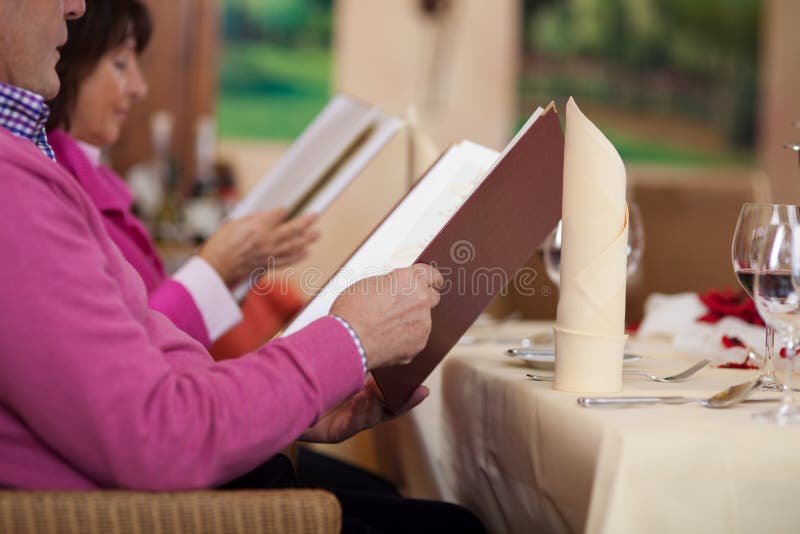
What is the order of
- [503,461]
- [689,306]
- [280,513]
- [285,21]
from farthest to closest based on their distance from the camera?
[285,21] → [689,306] → [503,461] → [280,513]

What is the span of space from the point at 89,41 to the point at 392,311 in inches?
40.8

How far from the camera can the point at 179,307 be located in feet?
5.45

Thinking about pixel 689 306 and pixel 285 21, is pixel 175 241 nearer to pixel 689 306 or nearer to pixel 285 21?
pixel 285 21

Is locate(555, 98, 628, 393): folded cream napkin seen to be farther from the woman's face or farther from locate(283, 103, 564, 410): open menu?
the woman's face

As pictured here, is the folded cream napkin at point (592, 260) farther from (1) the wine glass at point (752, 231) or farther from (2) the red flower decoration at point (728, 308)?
(2) the red flower decoration at point (728, 308)

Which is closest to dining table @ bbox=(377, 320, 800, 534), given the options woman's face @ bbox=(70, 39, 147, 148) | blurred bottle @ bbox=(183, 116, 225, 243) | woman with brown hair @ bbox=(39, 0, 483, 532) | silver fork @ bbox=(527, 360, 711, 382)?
silver fork @ bbox=(527, 360, 711, 382)

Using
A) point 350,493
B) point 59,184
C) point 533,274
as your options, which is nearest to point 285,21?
point 533,274

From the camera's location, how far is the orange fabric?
8.55ft

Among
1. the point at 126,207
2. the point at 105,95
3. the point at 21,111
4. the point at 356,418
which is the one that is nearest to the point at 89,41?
the point at 105,95

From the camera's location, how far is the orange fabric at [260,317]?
8.55ft

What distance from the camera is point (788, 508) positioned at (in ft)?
2.95

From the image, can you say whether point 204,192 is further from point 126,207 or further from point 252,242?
point 252,242

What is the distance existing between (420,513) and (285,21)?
2.85 meters

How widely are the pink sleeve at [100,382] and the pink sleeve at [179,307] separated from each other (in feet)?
2.55
